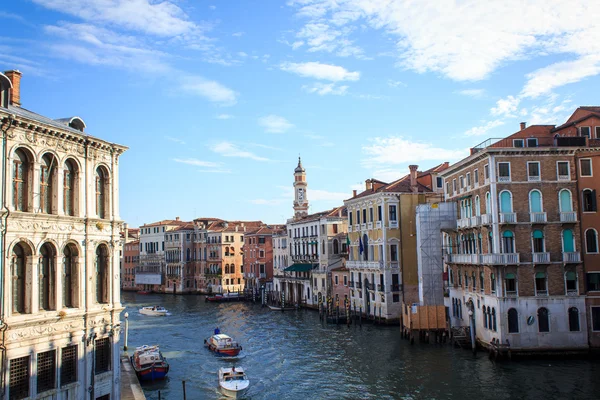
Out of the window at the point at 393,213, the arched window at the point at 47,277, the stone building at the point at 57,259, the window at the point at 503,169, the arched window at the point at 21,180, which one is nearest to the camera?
the stone building at the point at 57,259

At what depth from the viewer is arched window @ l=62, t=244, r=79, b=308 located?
16.2m

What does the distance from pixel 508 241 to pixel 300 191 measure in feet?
156

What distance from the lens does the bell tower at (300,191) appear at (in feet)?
241

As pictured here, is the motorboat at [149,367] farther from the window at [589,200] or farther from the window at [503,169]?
the window at [589,200]

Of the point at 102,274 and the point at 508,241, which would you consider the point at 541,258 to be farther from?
the point at 102,274

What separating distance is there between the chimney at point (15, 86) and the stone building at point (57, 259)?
0.11 feet

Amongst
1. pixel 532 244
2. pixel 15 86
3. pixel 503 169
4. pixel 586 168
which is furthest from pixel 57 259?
pixel 586 168

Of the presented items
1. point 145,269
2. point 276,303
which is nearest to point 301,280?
point 276,303

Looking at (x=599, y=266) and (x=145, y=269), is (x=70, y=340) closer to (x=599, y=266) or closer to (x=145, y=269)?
(x=599, y=266)

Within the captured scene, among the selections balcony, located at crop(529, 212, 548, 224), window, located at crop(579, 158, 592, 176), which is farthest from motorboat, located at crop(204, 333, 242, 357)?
window, located at crop(579, 158, 592, 176)

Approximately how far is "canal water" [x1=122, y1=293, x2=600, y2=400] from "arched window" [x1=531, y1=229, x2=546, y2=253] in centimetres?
558

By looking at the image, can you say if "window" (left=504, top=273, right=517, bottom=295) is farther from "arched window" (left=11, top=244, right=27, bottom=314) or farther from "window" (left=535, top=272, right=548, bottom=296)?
"arched window" (left=11, top=244, right=27, bottom=314)

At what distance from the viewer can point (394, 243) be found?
138ft

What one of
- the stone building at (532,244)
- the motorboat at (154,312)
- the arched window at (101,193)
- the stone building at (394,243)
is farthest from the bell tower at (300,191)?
the arched window at (101,193)
